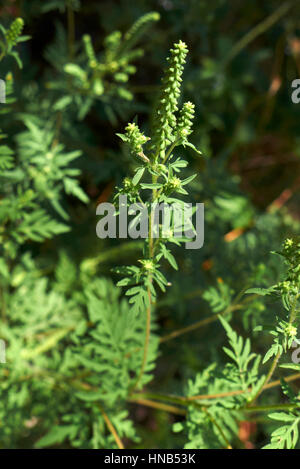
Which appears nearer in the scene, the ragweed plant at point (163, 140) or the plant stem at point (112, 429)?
the ragweed plant at point (163, 140)

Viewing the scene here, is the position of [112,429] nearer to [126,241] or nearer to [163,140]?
[126,241]

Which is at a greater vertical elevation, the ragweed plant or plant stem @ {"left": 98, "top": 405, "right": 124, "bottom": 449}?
the ragweed plant

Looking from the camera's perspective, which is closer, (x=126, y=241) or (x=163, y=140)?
(x=163, y=140)

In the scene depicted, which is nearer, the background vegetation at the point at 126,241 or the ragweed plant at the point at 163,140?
the ragweed plant at the point at 163,140

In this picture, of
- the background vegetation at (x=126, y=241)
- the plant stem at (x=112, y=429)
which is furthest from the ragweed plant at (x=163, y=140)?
the plant stem at (x=112, y=429)

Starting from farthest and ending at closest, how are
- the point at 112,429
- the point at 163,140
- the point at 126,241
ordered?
the point at 126,241 → the point at 112,429 → the point at 163,140

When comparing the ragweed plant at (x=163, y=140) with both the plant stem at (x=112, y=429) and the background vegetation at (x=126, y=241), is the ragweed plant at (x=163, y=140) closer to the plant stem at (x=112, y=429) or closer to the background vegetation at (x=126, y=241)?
the background vegetation at (x=126, y=241)

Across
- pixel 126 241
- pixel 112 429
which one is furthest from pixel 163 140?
pixel 126 241

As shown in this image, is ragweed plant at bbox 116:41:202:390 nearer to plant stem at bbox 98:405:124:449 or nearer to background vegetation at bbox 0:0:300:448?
background vegetation at bbox 0:0:300:448

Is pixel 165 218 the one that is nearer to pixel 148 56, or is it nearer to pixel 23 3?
pixel 23 3

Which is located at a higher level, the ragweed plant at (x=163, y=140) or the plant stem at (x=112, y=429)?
the ragweed plant at (x=163, y=140)

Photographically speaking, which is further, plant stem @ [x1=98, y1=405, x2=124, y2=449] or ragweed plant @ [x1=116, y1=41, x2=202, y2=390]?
plant stem @ [x1=98, y1=405, x2=124, y2=449]

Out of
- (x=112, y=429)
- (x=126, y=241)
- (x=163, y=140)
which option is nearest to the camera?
(x=163, y=140)

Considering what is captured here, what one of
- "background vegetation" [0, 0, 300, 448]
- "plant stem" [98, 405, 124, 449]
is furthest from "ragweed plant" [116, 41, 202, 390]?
"plant stem" [98, 405, 124, 449]
